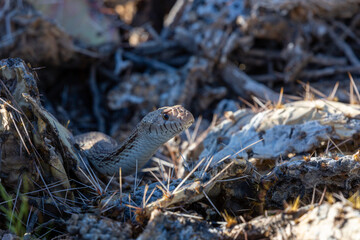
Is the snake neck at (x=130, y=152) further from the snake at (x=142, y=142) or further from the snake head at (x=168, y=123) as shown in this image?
the snake head at (x=168, y=123)

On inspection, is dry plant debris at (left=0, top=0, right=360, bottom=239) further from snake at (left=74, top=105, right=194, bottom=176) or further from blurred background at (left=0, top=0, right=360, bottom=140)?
snake at (left=74, top=105, right=194, bottom=176)

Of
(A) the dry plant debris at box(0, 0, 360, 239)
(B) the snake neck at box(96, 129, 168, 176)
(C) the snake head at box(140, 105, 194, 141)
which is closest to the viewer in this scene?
(A) the dry plant debris at box(0, 0, 360, 239)

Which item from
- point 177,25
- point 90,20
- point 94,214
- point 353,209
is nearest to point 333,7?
point 177,25

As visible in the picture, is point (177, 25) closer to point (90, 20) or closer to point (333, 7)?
point (90, 20)

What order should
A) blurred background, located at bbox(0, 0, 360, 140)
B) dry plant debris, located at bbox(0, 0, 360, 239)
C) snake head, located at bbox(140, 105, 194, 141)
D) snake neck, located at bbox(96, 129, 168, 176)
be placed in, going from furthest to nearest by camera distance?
blurred background, located at bbox(0, 0, 360, 140) → snake neck, located at bbox(96, 129, 168, 176) → snake head, located at bbox(140, 105, 194, 141) → dry plant debris, located at bbox(0, 0, 360, 239)

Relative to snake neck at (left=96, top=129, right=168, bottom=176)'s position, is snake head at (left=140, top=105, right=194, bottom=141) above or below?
above

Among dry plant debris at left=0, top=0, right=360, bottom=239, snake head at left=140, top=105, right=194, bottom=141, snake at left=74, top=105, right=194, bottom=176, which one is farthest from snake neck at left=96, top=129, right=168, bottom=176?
dry plant debris at left=0, top=0, right=360, bottom=239

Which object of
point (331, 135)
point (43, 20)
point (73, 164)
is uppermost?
point (43, 20)
